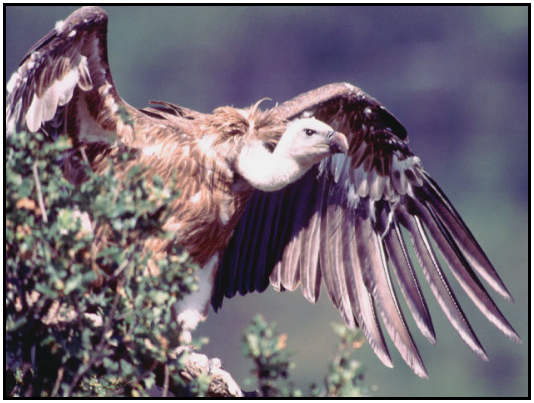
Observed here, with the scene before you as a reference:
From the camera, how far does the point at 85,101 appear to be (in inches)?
175

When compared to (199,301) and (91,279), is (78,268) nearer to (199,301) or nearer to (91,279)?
(91,279)

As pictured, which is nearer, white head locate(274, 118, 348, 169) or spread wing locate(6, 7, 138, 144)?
spread wing locate(6, 7, 138, 144)

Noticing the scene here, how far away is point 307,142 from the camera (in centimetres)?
456

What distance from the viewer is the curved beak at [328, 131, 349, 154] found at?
4445 mm

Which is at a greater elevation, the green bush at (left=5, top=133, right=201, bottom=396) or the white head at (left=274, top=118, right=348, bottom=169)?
the white head at (left=274, top=118, right=348, bottom=169)

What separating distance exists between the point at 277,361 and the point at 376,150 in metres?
2.43

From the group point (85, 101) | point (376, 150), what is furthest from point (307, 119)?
point (85, 101)

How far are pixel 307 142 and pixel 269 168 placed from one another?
0.78 ft

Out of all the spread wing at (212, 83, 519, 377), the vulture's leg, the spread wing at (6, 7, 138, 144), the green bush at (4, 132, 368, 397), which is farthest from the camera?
the spread wing at (212, 83, 519, 377)

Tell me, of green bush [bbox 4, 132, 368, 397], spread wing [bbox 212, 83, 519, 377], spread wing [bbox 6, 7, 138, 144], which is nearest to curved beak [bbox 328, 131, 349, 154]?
spread wing [bbox 212, 83, 519, 377]

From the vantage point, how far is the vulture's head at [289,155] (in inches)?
179

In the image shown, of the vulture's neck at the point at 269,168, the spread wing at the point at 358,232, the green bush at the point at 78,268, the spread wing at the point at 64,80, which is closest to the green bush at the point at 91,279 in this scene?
the green bush at the point at 78,268

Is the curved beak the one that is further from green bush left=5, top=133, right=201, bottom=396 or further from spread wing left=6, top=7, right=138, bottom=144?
green bush left=5, top=133, right=201, bottom=396

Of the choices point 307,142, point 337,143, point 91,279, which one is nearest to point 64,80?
point 307,142
